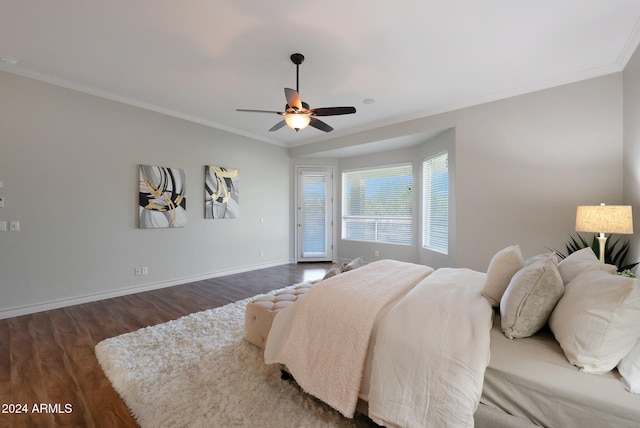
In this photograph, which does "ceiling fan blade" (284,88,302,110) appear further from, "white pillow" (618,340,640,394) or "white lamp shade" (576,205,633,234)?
"white lamp shade" (576,205,633,234)

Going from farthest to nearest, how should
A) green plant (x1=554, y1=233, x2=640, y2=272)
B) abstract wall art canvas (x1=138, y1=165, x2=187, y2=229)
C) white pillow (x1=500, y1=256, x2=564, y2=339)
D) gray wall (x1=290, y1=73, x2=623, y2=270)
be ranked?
abstract wall art canvas (x1=138, y1=165, x2=187, y2=229) → gray wall (x1=290, y1=73, x2=623, y2=270) → green plant (x1=554, y1=233, x2=640, y2=272) → white pillow (x1=500, y1=256, x2=564, y2=339)

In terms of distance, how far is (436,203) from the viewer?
480 centimetres

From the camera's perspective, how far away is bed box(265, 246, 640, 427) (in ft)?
3.43

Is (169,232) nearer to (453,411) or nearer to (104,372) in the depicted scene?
(104,372)

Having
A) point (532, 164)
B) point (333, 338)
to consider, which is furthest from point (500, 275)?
point (532, 164)

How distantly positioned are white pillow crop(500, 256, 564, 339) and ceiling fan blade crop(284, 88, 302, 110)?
90.6 inches

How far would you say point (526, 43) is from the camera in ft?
8.33

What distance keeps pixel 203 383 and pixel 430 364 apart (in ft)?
5.24

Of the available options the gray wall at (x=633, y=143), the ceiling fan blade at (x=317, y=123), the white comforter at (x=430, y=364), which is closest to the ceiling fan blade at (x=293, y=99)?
the ceiling fan blade at (x=317, y=123)

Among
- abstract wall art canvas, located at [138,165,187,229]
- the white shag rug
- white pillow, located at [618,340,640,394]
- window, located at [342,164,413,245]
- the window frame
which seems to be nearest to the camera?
white pillow, located at [618,340,640,394]

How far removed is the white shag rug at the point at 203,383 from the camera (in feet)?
5.17

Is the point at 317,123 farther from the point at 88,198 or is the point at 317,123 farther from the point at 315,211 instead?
the point at 315,211

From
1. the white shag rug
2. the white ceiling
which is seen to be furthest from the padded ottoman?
the white ceiling

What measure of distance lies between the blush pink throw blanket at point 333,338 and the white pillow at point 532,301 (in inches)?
25.3
